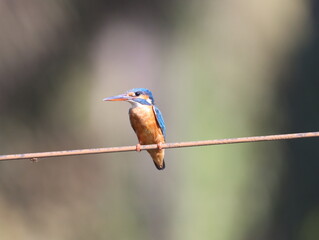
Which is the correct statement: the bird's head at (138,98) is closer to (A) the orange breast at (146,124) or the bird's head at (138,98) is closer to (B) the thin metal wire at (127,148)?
(A) the orange breast at (146,124)

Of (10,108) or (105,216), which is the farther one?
(105,216)

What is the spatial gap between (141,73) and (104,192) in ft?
4.25

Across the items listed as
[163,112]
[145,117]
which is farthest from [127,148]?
[163,112]

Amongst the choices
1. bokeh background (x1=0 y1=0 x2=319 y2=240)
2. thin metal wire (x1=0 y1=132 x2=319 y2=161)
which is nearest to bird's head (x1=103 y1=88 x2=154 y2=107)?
bokeh background (x1=0 y1=0 x2=319 y2=240)

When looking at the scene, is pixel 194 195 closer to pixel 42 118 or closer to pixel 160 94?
pixel 160 94

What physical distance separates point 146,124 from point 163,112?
1868 mm

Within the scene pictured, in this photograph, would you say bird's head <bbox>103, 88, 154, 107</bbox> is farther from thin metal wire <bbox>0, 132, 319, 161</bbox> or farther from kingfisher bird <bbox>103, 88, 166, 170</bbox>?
thin metal wire <bbox>0, 132, 319, 161</bbox>

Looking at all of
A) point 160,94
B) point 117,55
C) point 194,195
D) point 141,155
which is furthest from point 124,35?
point 194,195

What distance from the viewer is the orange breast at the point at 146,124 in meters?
5.12

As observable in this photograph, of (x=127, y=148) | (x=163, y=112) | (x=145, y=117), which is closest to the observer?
(x=127, y=148)

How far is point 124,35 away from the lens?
7.11m

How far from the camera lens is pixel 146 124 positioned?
5.12 m

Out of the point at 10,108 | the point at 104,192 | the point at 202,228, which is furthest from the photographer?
the point at 202,228

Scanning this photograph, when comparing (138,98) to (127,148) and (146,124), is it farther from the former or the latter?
(127,148)
